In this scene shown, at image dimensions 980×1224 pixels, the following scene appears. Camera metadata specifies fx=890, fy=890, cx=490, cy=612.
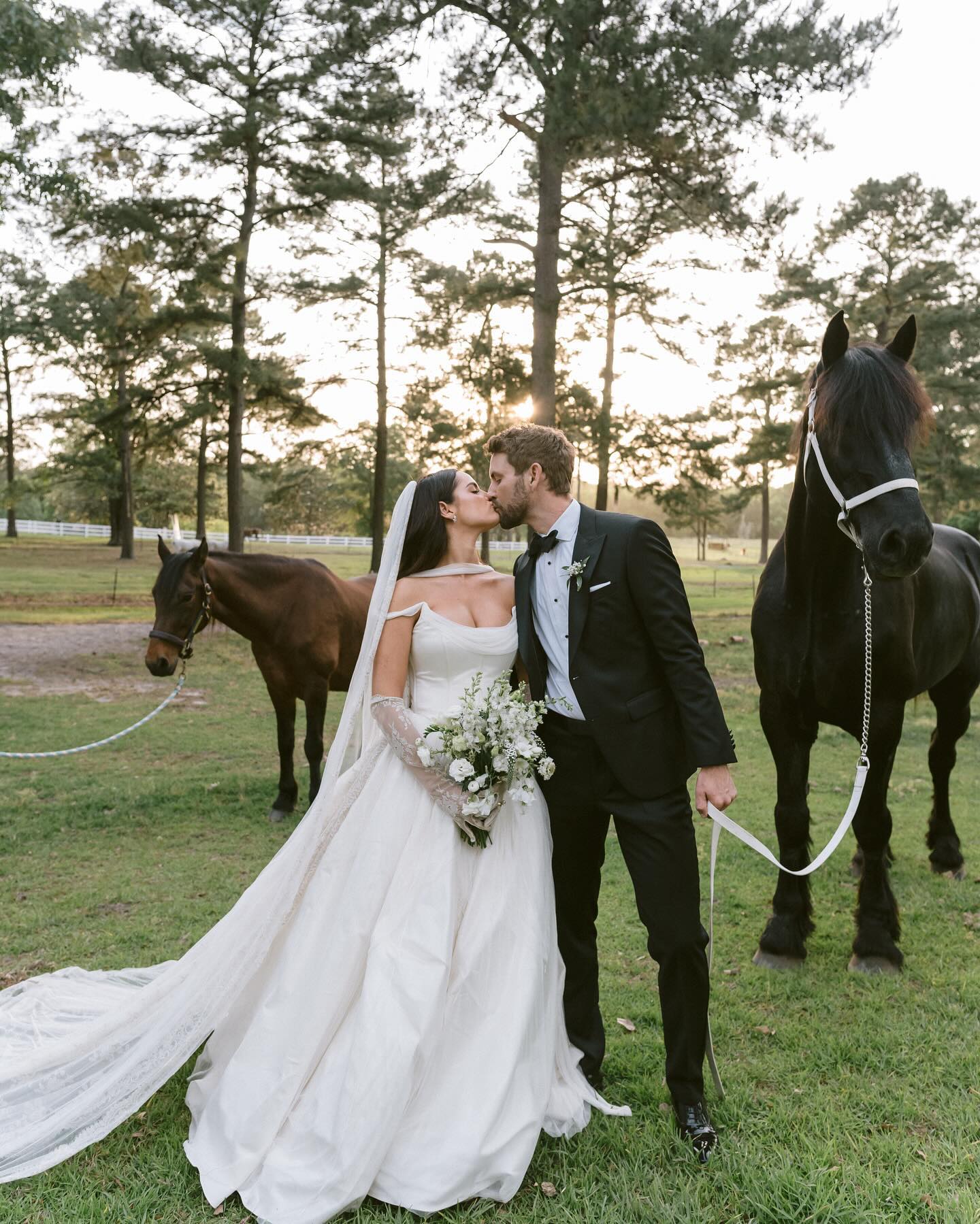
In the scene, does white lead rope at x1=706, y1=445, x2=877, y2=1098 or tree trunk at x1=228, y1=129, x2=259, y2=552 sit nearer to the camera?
white lead rope at x1=706, y1=445, x2=877, y2=1098

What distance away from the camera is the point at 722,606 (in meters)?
29.2

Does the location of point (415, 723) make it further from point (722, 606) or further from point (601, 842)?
point (722, 606)

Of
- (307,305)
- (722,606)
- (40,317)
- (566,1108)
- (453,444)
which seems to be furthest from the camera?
(40,317)

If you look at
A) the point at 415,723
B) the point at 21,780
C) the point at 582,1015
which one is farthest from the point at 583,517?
the point at 21,780

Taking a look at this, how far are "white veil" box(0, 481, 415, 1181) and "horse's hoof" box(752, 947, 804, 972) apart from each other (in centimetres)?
256

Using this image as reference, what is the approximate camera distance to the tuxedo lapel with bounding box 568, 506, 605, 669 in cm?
312

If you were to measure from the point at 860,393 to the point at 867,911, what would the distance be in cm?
269

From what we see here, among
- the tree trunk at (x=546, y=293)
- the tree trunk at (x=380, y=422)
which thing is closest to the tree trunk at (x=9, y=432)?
the tree trunk at (x=380, y=422)

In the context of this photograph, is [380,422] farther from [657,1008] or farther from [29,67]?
[657,1008]

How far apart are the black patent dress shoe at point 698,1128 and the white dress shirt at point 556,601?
1.40 metres

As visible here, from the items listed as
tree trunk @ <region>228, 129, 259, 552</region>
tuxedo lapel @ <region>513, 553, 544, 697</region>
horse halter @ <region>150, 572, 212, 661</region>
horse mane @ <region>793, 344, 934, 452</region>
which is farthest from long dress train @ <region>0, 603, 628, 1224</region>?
tree trunk @ <region>228, 129, 259, 552</region>

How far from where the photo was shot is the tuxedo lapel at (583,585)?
312 centimetres

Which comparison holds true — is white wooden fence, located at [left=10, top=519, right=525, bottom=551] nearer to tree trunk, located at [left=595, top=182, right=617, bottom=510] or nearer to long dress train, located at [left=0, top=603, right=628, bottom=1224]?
tree trunk, located at [left=595, top=182, right=617, bottom=510]

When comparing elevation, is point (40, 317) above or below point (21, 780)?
above
